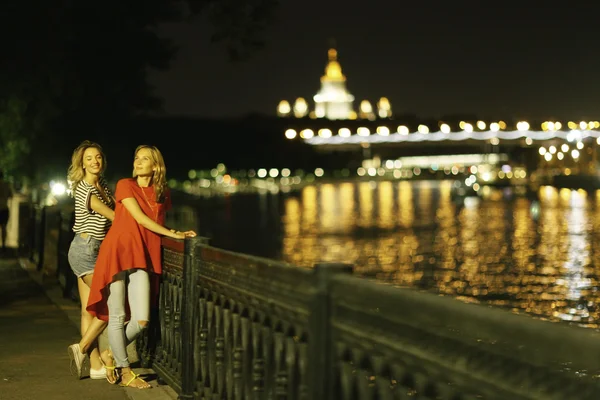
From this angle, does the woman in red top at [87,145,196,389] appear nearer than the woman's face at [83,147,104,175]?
Yes

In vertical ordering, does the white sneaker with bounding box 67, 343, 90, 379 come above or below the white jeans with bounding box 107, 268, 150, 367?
below

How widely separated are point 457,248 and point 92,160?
51472mm

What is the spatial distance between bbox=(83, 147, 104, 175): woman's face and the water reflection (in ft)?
36.0

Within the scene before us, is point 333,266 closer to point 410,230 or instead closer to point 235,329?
point 235,329

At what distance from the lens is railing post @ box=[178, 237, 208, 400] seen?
24.8 feet

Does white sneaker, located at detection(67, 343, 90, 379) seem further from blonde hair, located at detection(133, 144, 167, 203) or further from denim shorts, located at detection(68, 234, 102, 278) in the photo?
blonde hair, located at detection(133, 144, 167, 203)

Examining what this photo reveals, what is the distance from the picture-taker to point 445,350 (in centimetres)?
360

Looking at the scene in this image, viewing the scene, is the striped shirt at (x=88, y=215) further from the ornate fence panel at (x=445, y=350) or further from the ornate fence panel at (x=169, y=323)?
the ornate fence panel at (x=445, y=350)

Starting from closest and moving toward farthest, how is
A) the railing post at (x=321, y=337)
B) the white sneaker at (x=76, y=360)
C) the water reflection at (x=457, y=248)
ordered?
1. the railing post at (x=321, y=337)
2. the white sneaker at (x=76, y=360)
3. the water reflection at (x=457, y=248)

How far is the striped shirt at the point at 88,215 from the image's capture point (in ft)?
29.0

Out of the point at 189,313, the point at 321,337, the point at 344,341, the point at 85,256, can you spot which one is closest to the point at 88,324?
the point at 85,256

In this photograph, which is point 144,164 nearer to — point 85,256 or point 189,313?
point 85,256

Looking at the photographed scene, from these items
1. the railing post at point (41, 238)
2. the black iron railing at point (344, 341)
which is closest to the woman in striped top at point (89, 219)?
the black iron railing at point (344, 341)

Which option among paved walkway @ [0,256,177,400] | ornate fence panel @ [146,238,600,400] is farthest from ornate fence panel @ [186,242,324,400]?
paved walkway @ [0,256,177,400]
